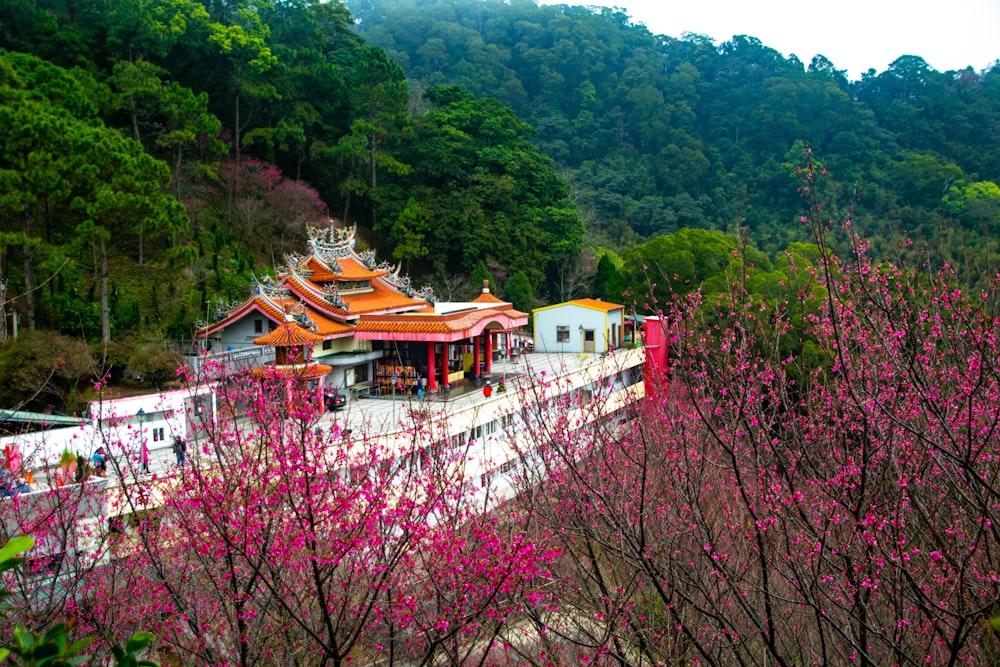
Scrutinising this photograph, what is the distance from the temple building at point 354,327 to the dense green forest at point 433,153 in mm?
1858

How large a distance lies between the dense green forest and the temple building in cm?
186

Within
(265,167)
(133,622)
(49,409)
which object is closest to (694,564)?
(133,622)

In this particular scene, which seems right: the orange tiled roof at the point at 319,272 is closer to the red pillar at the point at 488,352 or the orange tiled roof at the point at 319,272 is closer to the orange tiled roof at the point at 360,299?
the orange tiled roof at the point at 360,299

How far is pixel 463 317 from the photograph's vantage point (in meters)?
20.4

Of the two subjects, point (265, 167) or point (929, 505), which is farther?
point (265, 167)

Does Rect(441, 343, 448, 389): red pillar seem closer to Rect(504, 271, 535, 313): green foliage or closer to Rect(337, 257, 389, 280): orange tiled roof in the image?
Rect(337, 257, 389, 280): orange tiled roof

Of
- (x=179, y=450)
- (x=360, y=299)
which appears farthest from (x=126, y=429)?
(x=360, y=299)

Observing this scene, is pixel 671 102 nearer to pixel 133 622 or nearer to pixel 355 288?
pixel 355 288

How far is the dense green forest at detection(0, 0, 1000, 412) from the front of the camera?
17.2m

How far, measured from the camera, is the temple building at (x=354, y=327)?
63.5ft

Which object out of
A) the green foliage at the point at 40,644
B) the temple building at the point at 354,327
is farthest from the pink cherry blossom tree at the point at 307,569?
the temple building at the point at 354,327

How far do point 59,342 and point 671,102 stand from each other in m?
46.3

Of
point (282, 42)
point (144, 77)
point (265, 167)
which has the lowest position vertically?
point (265, 167)

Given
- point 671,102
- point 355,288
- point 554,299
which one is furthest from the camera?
point 671,102
